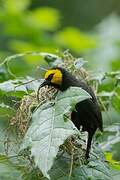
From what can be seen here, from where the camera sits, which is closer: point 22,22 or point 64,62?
point 64,62

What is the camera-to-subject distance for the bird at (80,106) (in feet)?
7.55

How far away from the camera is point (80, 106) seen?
2293 mm

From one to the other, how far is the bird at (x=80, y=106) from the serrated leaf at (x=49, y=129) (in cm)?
9

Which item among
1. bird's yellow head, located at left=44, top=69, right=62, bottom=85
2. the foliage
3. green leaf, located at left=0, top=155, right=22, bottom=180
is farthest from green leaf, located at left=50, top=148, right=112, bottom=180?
bird's yellow head, located at left=44, top=69, right=62, bottom=85

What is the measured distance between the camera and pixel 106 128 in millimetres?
3076

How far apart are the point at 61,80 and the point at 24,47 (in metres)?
3.41

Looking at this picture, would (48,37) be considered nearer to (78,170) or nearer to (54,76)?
(54,76)

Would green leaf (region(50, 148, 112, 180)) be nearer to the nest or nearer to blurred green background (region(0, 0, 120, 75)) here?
the nest

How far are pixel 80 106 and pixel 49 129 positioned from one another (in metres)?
0.29

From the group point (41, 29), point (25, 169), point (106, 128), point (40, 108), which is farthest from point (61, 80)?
point (41, 29)

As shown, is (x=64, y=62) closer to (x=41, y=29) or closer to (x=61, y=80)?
(x=61, y=80)

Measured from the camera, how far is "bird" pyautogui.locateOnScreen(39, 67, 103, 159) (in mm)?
2303

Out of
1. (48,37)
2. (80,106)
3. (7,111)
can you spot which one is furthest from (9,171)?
(48,37)

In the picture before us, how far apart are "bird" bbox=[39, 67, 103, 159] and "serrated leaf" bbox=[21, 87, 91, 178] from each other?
0.30ft
